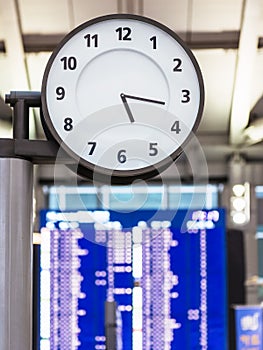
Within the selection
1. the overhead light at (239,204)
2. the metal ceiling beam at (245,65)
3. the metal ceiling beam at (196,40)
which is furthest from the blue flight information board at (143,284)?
the overhead light at (239,204)

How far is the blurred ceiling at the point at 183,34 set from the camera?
19.7ft

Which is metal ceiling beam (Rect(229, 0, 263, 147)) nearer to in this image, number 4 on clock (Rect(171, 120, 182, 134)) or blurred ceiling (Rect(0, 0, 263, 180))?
blurred ceiling (Rect(0, 0, 263, 180))

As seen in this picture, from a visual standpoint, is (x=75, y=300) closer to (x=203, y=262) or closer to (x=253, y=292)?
(x=203, y=262)

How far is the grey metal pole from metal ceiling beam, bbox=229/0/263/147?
5.01m

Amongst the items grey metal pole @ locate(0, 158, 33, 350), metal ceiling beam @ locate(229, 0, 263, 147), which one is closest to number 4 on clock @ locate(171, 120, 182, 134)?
grey metal pole @ locate(0, 158, 33, 350)

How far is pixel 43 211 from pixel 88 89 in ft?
8.62

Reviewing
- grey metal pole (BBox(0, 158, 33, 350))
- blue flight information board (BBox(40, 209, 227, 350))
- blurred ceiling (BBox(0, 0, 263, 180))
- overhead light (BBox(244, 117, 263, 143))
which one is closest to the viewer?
grey metal pole (BBox(0, 158, 33, 350))

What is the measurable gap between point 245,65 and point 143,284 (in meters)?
3.74

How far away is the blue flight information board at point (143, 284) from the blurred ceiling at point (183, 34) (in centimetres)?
186

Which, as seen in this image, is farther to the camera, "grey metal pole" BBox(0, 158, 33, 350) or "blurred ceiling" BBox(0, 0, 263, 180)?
"blurred ceiling" BBox(0, 0, 263, 180)

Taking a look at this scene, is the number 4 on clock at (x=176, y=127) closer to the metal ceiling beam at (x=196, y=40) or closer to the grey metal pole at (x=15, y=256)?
the grey metal pole at (x=15, y=256)

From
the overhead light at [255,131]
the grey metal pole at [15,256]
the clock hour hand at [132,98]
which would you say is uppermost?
the overhead light at [255,131]

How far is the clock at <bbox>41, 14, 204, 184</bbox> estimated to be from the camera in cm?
115

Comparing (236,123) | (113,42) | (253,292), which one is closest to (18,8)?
(236,123)
